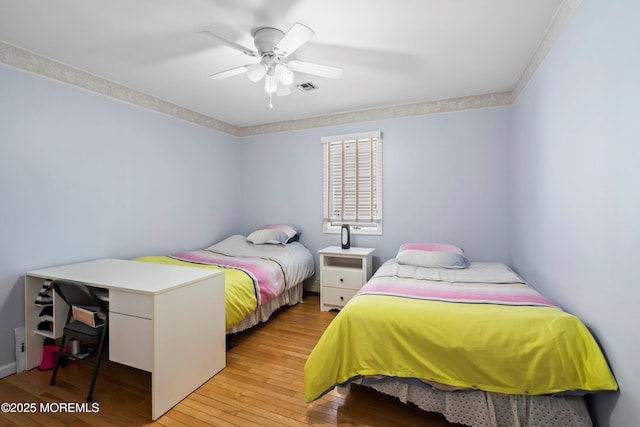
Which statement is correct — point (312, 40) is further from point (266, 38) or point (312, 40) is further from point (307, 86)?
point (307, 86)

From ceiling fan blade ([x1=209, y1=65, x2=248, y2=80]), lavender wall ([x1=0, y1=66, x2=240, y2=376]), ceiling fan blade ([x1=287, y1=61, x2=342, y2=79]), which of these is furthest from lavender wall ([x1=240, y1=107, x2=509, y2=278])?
ceiling fan blade ([x1=209, y1=65, x2=248, y2=80])

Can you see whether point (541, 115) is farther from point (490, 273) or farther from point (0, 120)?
point (0, 120)

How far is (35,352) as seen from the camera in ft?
7.11

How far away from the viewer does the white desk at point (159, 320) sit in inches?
64.8

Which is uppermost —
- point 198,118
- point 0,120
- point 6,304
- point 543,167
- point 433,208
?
point 198,118

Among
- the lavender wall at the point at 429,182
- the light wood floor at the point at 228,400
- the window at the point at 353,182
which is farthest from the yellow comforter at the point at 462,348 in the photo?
the window at the point at 353,182

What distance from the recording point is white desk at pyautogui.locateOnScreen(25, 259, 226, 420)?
5.40 feet

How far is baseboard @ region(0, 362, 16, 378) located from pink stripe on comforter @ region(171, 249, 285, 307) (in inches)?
54.4

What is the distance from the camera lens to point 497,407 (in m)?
1.47

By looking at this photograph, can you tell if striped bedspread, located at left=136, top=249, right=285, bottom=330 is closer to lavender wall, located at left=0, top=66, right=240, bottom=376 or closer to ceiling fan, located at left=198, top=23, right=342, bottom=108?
lavender wall, located at left=0, top=66, right=240, bottom=376

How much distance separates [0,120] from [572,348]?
3892mm

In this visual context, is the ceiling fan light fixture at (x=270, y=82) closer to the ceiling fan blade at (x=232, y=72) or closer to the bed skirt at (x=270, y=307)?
the ceiling fan blade at (x=232, y=72)

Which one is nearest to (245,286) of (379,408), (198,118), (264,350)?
(264,350)

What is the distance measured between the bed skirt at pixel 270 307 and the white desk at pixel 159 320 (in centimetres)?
48
